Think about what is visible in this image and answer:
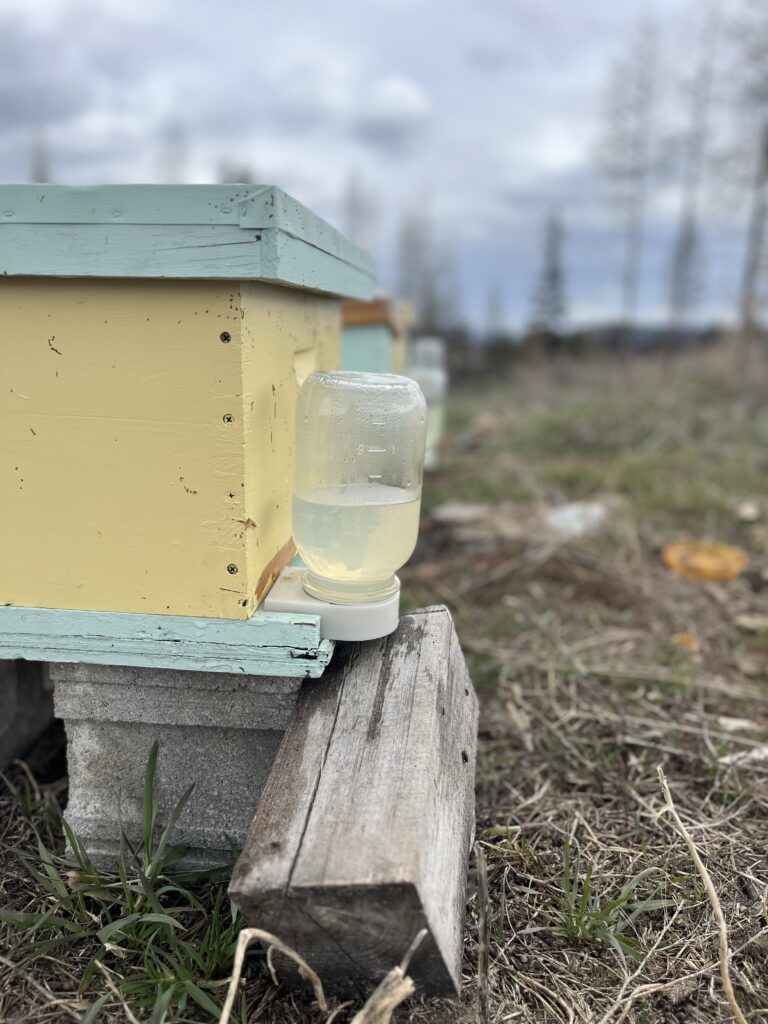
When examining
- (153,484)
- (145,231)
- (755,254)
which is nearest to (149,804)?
(153,484)

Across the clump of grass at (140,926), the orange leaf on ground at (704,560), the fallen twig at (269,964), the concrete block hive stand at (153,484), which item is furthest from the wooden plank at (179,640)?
the orange leaf on ground at (704,560)

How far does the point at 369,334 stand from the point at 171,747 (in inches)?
104

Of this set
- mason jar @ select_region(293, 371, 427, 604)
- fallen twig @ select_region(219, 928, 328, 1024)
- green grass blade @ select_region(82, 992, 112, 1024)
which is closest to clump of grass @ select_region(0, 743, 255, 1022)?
green grass blade @ select_region(82, 992, 112, 1024)

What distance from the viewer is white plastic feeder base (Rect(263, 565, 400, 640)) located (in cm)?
154

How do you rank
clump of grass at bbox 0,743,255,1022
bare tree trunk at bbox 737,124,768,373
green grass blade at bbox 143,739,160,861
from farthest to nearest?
bare tree trunk at bbox 737,124,768,373, green grass blade at bbox 143,739,160,861, clump of grass at bbox 0,743,255,1022

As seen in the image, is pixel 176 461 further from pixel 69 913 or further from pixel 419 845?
pixel 69 913

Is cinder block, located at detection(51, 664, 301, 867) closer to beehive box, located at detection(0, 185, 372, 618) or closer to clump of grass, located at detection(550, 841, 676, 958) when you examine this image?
beehive box, located at detection(0, 185, 372, 618)

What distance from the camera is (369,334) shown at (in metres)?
3.85

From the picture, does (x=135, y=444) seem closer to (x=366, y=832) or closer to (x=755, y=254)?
(x=366, y=832)

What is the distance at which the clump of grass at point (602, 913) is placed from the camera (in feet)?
4.64

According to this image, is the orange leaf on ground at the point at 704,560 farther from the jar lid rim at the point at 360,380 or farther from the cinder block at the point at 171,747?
the cinder block at the point at 171,747

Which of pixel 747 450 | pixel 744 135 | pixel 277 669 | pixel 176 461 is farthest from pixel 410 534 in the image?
pixel 744 135

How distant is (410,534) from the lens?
5.27ft

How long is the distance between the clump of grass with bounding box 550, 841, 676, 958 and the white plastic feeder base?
58cm
